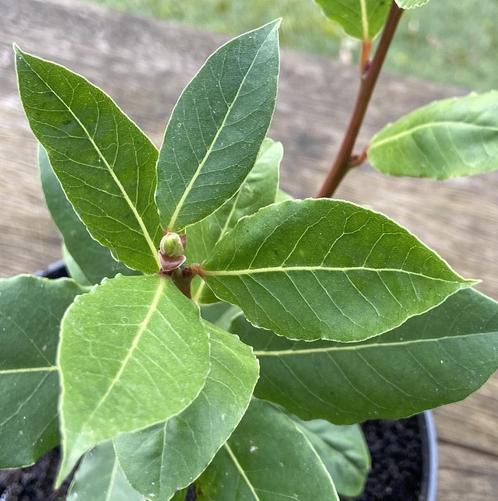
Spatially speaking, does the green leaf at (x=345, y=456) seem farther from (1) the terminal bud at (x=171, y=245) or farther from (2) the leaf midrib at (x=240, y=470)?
(1) the terminal bud at (x=171, y=245)

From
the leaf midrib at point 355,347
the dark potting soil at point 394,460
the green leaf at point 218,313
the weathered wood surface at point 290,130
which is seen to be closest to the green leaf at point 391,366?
the leaf midrib at point 355,347

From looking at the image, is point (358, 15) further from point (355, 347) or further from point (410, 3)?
point (355, 347)

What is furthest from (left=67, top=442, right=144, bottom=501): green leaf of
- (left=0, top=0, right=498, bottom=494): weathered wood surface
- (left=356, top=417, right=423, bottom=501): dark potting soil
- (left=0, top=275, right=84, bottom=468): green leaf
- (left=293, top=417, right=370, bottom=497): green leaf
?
(left=0, top=0, right=498, bottom=494): weathered wood surface

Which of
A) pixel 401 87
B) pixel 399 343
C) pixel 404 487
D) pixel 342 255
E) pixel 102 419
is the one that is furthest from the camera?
pixel 401 87

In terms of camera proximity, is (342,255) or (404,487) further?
(404,487)

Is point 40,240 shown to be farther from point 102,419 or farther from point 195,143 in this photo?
point 102,419

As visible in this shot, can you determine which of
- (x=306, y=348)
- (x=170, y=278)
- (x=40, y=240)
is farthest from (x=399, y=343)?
(x=40, y=240)
